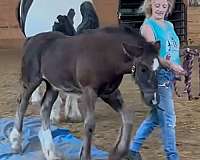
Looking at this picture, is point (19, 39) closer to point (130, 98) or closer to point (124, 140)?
point (130, 98)

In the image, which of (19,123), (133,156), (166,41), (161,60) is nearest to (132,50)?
(161,60)

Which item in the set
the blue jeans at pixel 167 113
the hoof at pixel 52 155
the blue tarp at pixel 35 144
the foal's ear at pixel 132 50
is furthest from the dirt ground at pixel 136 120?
the foal's ear at pixel 132 50

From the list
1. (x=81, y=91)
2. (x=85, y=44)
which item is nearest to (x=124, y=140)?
(x=81, y=91)

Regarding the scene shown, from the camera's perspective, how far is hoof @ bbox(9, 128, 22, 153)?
5020 millimetres

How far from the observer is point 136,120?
6.82 m

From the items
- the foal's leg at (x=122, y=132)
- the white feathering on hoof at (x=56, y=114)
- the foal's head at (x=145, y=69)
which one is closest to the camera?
the foal's head at (x=145, y=69)

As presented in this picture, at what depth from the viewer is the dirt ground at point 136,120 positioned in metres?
5.48

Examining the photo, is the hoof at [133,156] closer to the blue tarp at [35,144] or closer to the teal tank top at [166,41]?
the blue tarp at [35,144]

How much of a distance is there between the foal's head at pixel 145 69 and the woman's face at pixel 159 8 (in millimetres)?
590

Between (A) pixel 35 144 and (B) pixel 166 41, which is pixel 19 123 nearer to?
(A) pixel 35 144

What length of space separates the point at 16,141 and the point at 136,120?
2.12 m

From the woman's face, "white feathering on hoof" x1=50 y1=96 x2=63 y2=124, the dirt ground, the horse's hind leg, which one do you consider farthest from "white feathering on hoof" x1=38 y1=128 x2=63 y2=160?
"white feathering on hoof" x1=50 y1=96 x2=63 y2=124

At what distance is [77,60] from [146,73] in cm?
57

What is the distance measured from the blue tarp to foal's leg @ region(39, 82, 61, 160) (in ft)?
0.44
